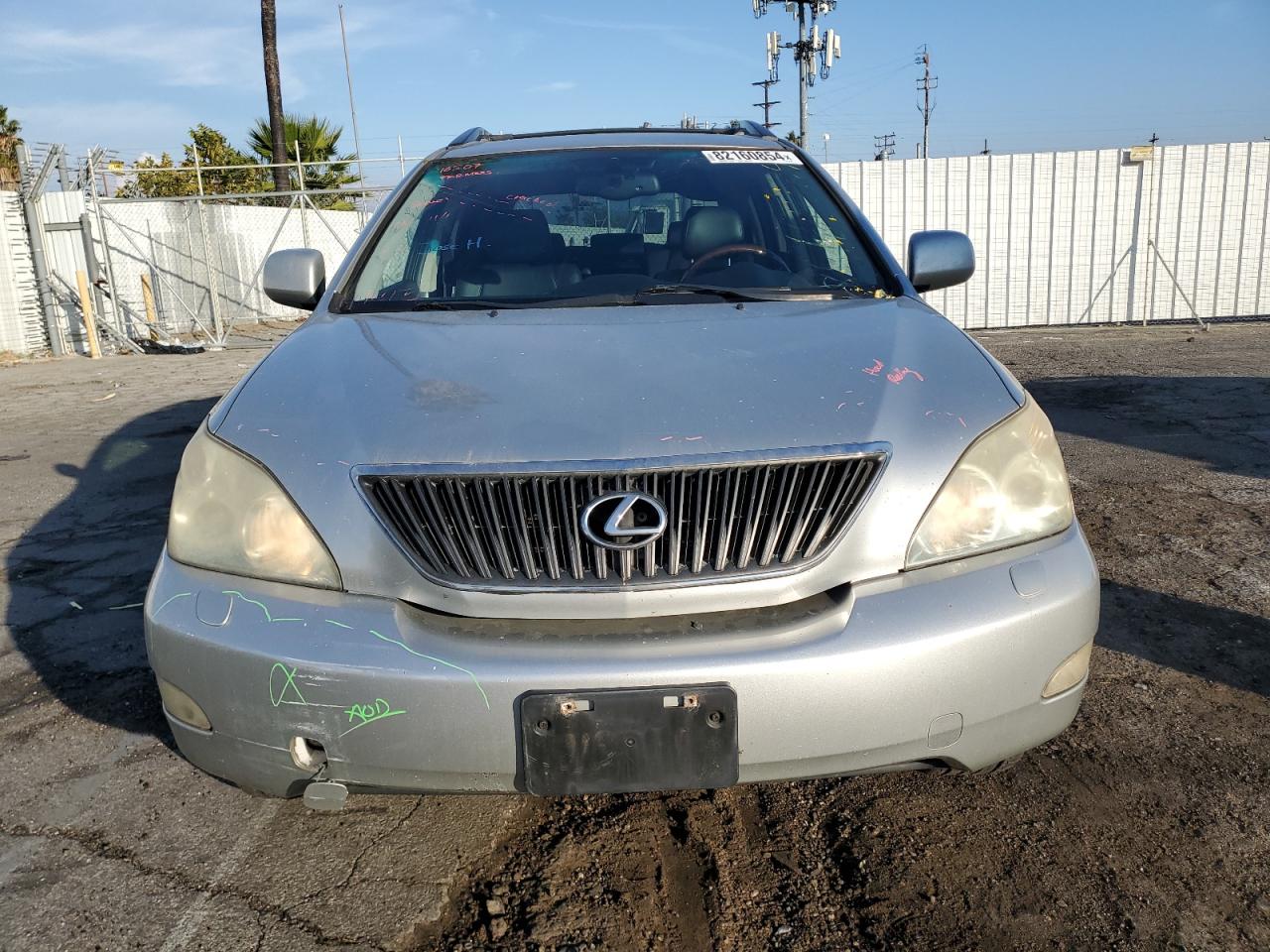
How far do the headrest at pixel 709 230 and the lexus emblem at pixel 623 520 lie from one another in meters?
1.33

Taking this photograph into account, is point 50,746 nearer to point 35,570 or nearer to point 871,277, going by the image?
point 35,570

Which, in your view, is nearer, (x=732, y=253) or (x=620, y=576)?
(x=620, y=576)

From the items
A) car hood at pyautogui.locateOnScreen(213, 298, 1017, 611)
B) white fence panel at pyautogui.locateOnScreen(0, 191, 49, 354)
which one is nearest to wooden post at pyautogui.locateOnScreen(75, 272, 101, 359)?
white fence panel at pyautogui.locateOnScreen(0, 191, 49, 354)

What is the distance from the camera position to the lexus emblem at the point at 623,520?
167cm

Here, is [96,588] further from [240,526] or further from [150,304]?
[150,304]

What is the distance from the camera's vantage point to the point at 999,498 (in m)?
1.86

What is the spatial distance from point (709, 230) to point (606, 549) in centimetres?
153

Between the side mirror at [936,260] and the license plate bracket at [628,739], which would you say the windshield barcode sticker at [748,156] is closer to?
the side mirror at [936,260]

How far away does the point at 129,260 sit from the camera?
54.0 feet

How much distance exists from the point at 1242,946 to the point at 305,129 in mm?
28177

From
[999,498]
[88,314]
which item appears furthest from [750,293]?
[88,314]

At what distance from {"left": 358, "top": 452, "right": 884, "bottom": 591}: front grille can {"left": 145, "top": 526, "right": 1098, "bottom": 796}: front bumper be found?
0.28ft

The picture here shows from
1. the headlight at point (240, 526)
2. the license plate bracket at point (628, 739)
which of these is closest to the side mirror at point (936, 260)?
the license plate bracket at point (628, 739)

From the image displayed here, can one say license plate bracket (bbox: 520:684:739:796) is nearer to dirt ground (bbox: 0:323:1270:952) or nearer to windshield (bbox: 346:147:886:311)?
dirt ground (bbox: 0:323:1270:952)
